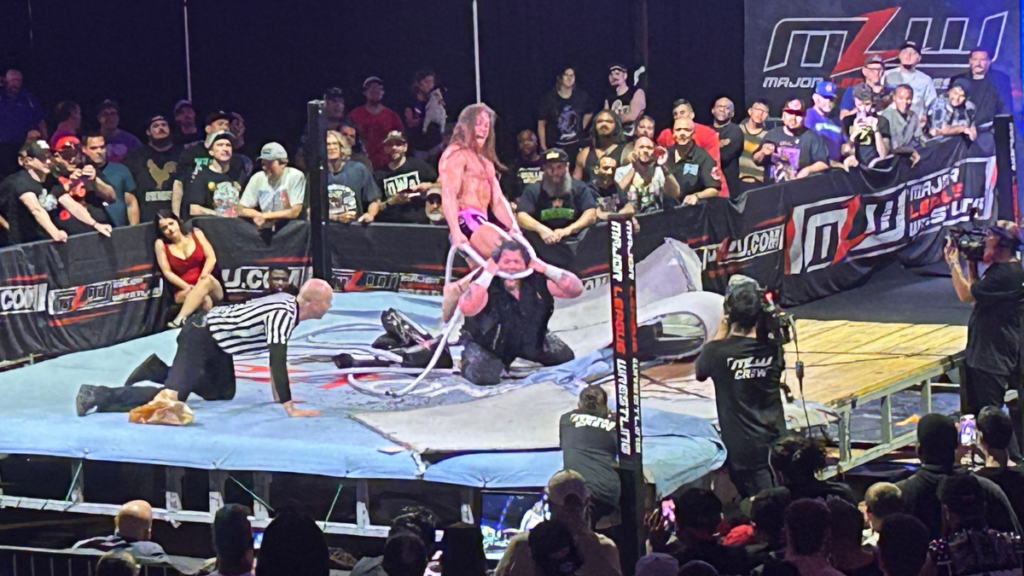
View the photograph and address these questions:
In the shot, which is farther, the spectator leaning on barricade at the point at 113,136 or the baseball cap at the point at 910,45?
the baseball cap at the point at 910,45

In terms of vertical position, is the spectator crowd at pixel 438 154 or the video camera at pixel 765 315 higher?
the spectator crowd at pixel 438 154

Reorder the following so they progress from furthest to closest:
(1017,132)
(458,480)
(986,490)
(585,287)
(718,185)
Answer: (1017,132)
(718,185)
(585,287)
(458,480)
(986,490)

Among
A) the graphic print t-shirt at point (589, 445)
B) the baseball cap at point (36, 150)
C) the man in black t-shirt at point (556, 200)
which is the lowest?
the graphic print t-shirt at point (589, 445)

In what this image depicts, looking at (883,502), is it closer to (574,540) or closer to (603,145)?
(574,540)

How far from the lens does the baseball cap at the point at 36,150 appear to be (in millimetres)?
9305

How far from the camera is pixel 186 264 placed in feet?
31.2

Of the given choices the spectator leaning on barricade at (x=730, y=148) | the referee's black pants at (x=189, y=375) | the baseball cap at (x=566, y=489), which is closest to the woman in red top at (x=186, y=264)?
the referee's black pants at (x=189, y=375)

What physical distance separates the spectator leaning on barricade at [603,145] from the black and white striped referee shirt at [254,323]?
109 inches

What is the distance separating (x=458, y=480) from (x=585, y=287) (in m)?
2.19

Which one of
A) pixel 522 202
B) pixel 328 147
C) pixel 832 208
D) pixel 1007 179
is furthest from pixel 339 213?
pixel 1007 179

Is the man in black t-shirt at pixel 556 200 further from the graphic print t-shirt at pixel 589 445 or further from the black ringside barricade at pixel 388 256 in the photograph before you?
the graphic print t-shirt at pixel 589 445

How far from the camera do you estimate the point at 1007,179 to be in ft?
34.3

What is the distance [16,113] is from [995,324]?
21.2 ft

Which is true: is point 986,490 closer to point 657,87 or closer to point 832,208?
point 832,208
